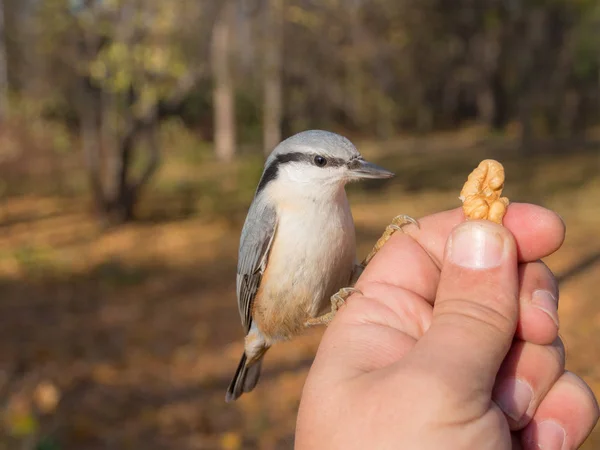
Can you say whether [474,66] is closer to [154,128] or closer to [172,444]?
[154,128]

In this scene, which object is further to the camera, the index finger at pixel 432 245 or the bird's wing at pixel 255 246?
the bird's wing at pixel 255 246

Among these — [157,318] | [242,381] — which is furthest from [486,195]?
[157,318]

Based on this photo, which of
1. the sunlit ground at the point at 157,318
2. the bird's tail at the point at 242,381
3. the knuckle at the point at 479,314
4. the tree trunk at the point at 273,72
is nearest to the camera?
the knuckle at the point at 479,314

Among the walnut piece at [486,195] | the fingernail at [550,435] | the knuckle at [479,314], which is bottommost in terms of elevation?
the fingernail at [550,435]

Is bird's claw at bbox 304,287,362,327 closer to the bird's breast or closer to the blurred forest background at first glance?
the bird's breast

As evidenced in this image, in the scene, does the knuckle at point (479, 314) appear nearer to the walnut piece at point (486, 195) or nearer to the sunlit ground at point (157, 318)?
the walnut piece at point (486, 195)

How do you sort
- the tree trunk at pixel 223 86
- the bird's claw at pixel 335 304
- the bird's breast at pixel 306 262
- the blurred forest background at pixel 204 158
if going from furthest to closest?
1. the tree trunk at pixel 223 86
2. the blurred forest background at pixel 204 158
3. the bird's breast at pixel 306 262
4. the bird's claw at pixel 335 304

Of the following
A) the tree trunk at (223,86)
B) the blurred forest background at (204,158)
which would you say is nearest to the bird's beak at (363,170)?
the blurred forest background at (204,158)
